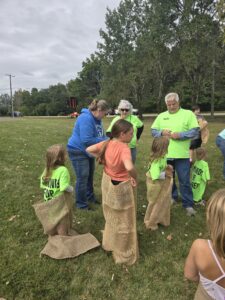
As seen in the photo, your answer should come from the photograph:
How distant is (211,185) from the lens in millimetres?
6918

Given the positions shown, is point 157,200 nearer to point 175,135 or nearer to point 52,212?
point 175,135

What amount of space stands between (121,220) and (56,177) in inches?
40.4

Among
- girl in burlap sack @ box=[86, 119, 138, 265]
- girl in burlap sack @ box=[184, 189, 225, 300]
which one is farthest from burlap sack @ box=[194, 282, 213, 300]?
girl in burlap sack @ box=[86, 119, 138, 265]

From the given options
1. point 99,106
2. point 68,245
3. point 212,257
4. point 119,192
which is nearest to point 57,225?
point 68,245

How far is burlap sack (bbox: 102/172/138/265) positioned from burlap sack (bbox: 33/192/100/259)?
394 millimetres

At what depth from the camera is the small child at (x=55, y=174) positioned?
3926 mm

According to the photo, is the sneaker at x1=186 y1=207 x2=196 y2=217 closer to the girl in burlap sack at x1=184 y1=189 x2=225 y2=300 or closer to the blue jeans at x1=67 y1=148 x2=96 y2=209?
→ the blue jeans at x1=67 y1=148 x2=96 y2=209

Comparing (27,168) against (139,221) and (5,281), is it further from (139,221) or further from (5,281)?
(5,281)

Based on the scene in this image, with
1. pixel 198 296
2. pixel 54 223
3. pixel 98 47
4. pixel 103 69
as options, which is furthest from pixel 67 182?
pixel 98 47

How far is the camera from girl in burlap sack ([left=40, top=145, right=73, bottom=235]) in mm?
3926

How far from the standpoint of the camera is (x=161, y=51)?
1202 inches

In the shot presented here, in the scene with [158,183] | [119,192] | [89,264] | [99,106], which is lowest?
[89,264]

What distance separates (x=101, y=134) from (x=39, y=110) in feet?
215

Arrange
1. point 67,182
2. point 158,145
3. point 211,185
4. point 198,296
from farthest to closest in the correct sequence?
point 211,185 < point 158,145 < point 67,182 < point 198,296
